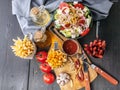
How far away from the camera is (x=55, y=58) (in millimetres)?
984

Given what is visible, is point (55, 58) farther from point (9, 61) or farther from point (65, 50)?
point (9, 61)

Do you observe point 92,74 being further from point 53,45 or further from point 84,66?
point 53,45

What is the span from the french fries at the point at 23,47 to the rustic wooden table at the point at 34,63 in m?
0.06

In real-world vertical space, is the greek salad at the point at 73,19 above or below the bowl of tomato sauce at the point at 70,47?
above

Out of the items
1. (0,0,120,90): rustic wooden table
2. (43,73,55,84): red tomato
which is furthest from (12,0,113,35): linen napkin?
(43,73,55,84): red tomato

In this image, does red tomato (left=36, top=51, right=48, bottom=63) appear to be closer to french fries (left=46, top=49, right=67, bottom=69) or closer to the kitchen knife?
french fries (left=46, top=49, right=67, bottom=69)

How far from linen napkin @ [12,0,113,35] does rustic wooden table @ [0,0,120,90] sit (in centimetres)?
3

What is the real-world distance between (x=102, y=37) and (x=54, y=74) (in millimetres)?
223

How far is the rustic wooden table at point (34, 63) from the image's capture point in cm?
102

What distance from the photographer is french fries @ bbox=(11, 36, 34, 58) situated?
98 cm

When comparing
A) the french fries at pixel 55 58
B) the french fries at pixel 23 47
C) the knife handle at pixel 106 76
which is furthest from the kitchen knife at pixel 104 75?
the french fries at pixel 23 47

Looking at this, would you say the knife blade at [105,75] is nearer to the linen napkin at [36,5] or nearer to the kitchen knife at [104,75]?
the kitchen knife at [104,75]

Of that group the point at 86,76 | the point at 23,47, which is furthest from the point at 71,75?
the point at 23,47

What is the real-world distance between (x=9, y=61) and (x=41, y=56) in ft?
0.41
